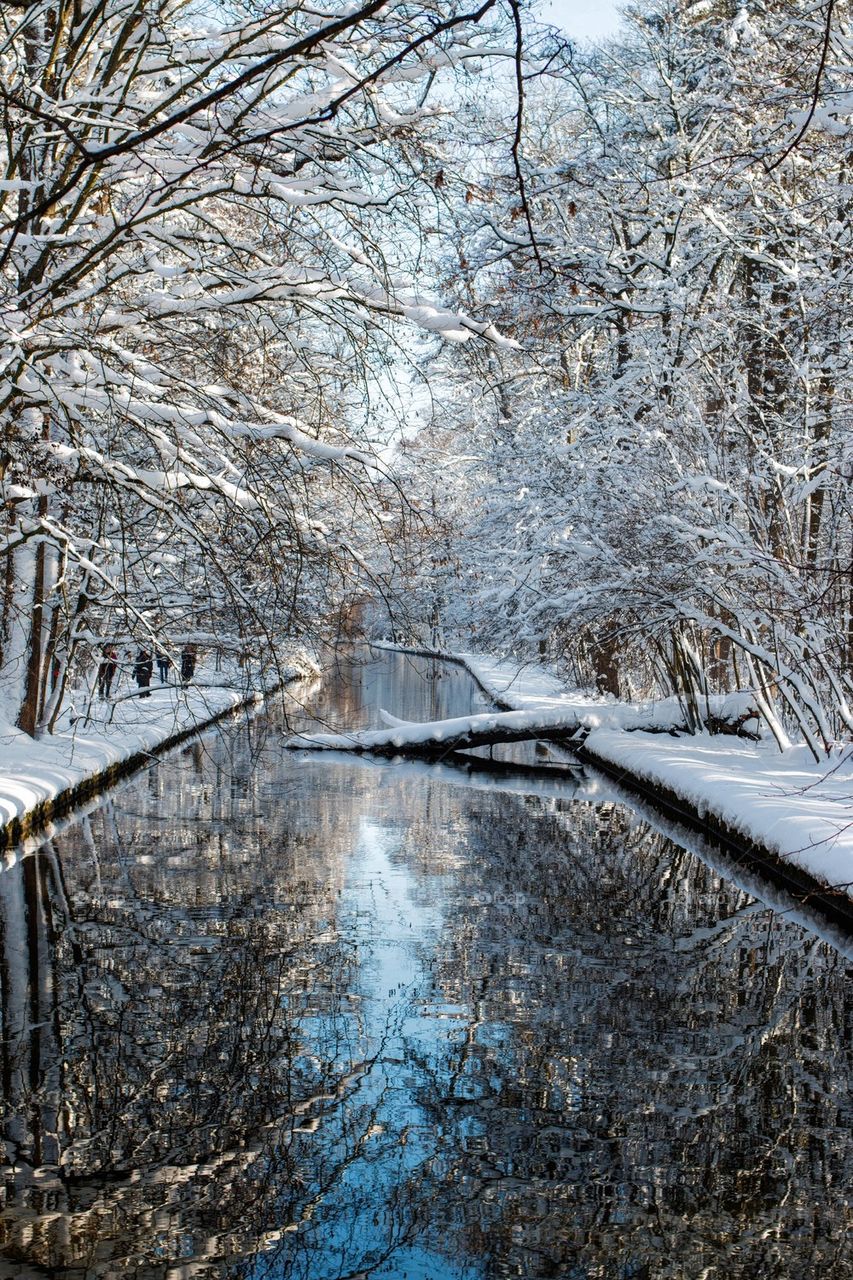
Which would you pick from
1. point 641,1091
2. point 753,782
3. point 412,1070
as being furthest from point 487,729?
point 641,1091

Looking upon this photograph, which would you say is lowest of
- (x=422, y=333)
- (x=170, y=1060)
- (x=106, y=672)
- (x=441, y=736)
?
(x=170, y=1060)

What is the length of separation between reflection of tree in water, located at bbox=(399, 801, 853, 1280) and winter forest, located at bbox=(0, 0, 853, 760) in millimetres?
2405

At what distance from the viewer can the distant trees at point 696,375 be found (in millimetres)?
15281

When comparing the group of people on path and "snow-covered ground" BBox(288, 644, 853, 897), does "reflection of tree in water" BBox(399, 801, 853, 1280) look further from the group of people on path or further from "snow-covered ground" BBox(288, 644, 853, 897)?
the group of people on path

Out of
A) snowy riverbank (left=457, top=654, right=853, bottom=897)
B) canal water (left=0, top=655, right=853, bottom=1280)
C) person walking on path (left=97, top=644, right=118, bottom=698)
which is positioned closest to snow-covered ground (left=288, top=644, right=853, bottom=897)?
snowy riverbank (left=457, top=654, right=853, bottom=897)

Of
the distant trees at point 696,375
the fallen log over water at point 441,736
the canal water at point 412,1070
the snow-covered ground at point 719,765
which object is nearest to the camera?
the canal water at point 412,1070

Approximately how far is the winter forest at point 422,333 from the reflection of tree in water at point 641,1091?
2405mm

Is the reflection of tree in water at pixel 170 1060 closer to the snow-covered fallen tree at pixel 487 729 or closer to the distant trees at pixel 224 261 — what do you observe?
the distant trees at pixel 224 261

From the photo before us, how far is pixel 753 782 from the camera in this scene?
15.3 meters

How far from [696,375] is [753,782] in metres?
6.35

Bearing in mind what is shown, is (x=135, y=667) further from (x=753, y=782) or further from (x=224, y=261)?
(x=224, y=261)

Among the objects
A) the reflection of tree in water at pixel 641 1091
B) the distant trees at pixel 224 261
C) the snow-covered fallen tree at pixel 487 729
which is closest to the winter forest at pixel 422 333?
the distant trees at pixel 224 261

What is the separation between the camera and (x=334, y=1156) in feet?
17.6

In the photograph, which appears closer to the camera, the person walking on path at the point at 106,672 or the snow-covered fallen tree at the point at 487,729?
the person walking on path at the point at 106,672
